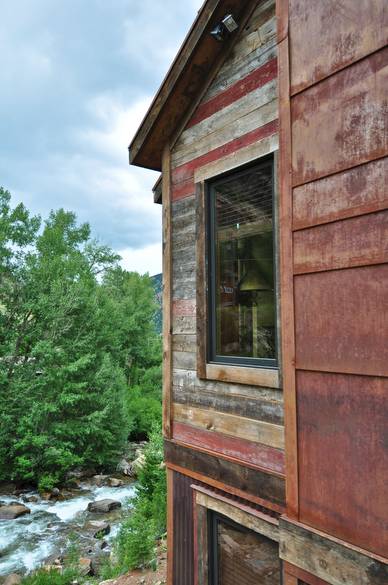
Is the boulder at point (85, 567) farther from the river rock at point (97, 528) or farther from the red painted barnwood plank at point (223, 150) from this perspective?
the red painted barnwood plank at point (223, 150)

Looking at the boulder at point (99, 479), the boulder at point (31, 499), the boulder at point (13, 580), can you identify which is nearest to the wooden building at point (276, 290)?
the boulder at point (13, 580)

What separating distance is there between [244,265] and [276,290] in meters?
0.42

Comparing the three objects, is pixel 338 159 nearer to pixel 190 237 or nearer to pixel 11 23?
pixel 190 237

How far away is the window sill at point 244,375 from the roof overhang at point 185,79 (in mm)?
2130

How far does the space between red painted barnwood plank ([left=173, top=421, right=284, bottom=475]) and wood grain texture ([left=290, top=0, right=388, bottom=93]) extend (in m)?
2.17

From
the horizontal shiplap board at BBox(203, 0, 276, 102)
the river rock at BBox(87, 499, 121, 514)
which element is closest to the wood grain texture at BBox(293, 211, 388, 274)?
the horizontal shiplap board at BBox(203, 0, 276, 102)

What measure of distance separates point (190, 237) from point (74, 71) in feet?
51.0

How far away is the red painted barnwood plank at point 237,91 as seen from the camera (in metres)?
2.66

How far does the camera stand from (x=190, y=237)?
3.25 m

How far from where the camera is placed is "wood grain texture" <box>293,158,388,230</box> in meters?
1.76

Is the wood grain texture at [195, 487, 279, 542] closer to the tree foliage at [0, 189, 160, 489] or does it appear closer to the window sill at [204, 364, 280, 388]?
the window sill at [204, 364, 280, 388]

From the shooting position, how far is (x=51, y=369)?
1238 centimetres

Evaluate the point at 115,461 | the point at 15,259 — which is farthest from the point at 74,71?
the point at 115,461

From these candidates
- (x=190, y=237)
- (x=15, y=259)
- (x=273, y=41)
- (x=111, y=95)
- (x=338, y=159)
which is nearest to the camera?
(x=338, y=159)
